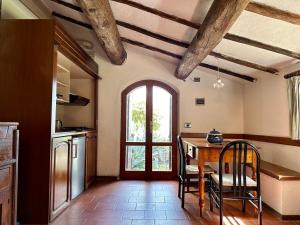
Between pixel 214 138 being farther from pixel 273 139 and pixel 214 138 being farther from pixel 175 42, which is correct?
pixel 175 42

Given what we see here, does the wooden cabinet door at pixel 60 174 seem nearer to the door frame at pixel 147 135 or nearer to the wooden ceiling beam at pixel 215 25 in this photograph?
the door frame at pixel 147 135

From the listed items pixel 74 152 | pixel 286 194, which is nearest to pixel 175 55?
pixel 74 152

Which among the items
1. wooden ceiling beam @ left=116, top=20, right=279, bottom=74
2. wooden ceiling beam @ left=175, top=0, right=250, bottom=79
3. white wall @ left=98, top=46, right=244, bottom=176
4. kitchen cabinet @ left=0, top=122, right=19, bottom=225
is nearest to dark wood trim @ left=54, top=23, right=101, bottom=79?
white wall @ left=98, top=46, right=244, bottom=176

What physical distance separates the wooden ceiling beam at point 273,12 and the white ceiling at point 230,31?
0.05 m

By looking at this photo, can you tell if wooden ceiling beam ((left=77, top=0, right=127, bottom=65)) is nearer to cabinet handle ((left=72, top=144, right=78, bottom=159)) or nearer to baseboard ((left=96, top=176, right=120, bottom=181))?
cabinet handle ((left=72, top=144, right=78, bottom=159))

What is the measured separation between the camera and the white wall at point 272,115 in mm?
3668

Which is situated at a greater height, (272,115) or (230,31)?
(230,31)

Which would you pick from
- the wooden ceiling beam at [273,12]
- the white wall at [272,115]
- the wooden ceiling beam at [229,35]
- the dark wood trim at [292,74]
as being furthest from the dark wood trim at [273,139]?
the wooden ceiling beam at [273,12]

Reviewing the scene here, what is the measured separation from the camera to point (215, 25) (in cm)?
257

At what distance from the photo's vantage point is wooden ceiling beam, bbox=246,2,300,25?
7.99ft

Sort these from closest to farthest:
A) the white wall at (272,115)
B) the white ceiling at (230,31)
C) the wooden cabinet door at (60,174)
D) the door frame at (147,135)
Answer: the white ceiling at (230,31) → the wooden cabinet door at (60,174) → the white wall at (272,115) → the door frame at (147,135)

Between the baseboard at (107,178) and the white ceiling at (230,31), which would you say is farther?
the baseboard at (107,178)

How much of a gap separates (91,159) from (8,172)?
284 centimetres

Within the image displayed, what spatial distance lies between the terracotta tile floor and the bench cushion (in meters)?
0.50
